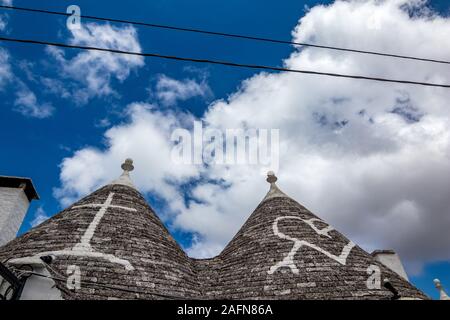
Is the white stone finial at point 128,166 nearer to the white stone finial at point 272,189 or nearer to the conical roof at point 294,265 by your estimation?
the conical roof at point 294,265

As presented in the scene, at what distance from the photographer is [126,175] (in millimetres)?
9867

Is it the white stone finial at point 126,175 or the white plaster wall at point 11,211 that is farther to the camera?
the white stone finial at point 126,175

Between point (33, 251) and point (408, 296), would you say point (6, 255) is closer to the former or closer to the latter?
point (33, 251)

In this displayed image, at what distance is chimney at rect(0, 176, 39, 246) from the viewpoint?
29.8 ft

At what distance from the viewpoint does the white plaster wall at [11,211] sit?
29.5ft

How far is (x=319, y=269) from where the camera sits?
6.77 meters

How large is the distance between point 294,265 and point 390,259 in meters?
5.19

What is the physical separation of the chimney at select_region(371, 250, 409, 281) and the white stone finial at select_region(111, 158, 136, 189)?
8.34m

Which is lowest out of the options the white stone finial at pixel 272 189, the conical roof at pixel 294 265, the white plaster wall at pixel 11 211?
the conical roof at pixel 294 265

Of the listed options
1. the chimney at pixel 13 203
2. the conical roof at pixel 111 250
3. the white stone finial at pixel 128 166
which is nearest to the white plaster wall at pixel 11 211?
the chimney at pixel 13 203

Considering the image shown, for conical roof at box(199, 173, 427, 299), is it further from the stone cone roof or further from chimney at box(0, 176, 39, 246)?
chimney at box(0, 176, 39, 246)

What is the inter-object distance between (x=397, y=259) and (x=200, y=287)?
6923 millimetres

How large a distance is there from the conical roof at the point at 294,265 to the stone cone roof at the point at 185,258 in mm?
22
